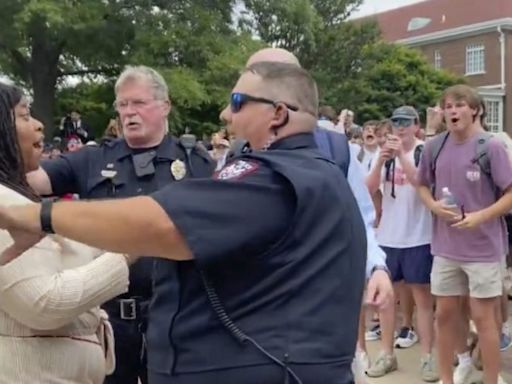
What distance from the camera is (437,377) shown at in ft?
20.1

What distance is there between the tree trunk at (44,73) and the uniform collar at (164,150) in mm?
23301

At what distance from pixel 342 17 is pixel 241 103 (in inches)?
1833

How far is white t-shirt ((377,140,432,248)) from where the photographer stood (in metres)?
6.48

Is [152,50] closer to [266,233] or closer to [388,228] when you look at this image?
[388,228]

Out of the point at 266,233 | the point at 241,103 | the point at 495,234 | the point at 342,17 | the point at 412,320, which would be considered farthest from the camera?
the point at 342,17

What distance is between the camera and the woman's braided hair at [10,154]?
288cm

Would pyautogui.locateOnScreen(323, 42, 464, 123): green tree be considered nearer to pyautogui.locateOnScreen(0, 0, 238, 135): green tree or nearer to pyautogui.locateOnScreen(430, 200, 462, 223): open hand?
pyautogui.locateOnScreen(0, 0, 238, 135): green tree

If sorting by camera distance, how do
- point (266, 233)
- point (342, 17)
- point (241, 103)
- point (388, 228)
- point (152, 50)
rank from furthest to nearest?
point (342, 17), point (152, 50), point (388, 228), point (241, 103), point (266, 233)

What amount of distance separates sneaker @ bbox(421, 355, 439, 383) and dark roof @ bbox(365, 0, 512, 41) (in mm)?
48042

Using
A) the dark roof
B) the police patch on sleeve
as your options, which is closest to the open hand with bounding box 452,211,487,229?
the police patch on sleeve

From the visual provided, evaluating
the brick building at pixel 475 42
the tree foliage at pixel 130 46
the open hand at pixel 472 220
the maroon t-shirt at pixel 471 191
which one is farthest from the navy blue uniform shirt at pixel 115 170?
the brick building at pixel 475 42

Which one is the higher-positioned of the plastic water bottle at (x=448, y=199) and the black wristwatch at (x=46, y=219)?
the black wristwatch at (x=46, y=219)

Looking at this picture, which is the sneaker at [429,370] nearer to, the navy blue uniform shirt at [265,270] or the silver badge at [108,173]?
the silver badge at [108,173]

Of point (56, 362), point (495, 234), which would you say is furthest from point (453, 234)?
point (56, 362)
